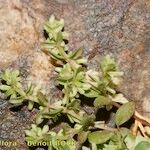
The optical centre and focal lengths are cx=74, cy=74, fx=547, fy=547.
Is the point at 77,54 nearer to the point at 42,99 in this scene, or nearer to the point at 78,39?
the point at 78,39

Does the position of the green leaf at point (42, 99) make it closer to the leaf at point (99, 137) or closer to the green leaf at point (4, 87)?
the green leaf at point (4, 87)

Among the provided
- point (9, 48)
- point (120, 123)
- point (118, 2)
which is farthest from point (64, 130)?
point (118, 2)

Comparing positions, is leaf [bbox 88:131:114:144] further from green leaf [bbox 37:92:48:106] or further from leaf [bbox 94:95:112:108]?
green leaf [bbox 37:92:48:106]

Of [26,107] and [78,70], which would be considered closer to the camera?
[78,70]

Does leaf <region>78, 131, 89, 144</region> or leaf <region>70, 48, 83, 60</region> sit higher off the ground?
leaf <region>70, 48, 83, 60</region>

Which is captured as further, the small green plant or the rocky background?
the rocky background

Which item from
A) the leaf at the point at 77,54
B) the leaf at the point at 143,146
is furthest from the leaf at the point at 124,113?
the leaf at the point at 77,54

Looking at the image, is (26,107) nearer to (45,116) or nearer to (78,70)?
(45,116)

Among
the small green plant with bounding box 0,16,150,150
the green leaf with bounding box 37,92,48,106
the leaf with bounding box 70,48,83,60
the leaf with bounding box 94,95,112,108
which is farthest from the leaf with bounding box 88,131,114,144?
the leaf with bounding box 70,48,83,60
